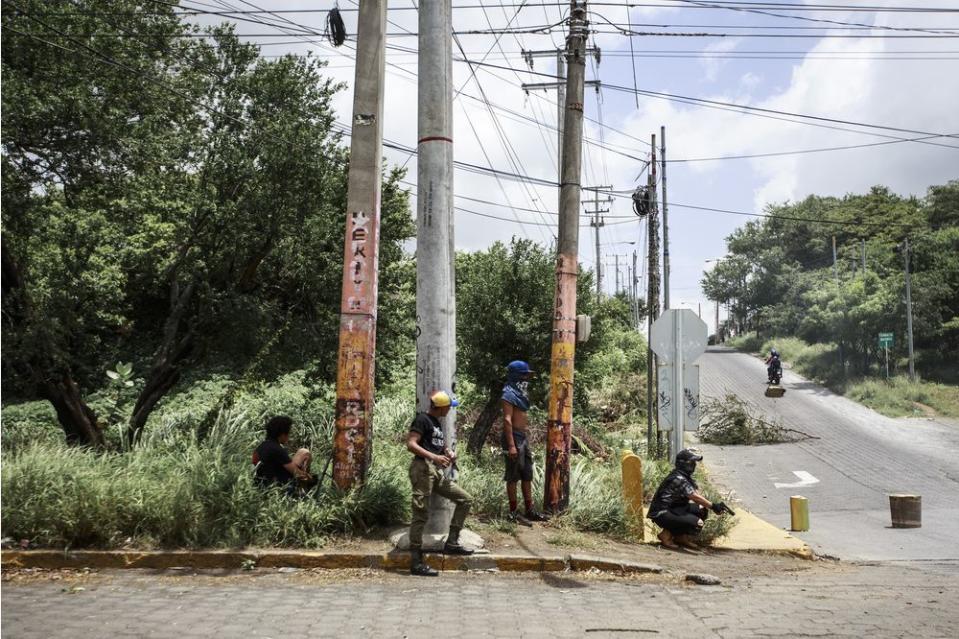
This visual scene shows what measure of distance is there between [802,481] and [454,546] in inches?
586

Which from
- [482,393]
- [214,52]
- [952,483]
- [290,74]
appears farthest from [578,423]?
[214,52]

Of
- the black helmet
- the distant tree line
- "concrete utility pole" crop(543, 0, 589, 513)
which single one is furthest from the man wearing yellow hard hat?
the distant tree line

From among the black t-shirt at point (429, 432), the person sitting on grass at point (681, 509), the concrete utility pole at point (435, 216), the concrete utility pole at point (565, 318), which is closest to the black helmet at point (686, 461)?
the person sitting on grass at point (681, 509)

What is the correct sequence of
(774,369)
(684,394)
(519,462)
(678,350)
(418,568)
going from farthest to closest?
(774,369) < (684,394) < (678,350) < (519,462) < (418,568)

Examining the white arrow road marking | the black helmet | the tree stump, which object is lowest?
the white arrow road marking

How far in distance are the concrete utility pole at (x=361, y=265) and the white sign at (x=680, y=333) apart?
4.15 meters

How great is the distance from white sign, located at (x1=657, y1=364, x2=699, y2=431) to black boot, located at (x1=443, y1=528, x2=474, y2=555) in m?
4.21

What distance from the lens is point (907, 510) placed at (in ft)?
42.9

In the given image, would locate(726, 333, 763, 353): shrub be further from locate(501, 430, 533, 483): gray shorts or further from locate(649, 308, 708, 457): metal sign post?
locate(501, 430, 533, 483): gray shorts

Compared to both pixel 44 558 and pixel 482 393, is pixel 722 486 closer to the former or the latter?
pixel 482 393

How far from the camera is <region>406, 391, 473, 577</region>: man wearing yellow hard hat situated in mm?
7027

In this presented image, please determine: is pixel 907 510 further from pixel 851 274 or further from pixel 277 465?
pixel 851 274

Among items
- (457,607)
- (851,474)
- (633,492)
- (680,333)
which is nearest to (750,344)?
(851,474)

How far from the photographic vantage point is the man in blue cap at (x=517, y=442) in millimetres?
8844
